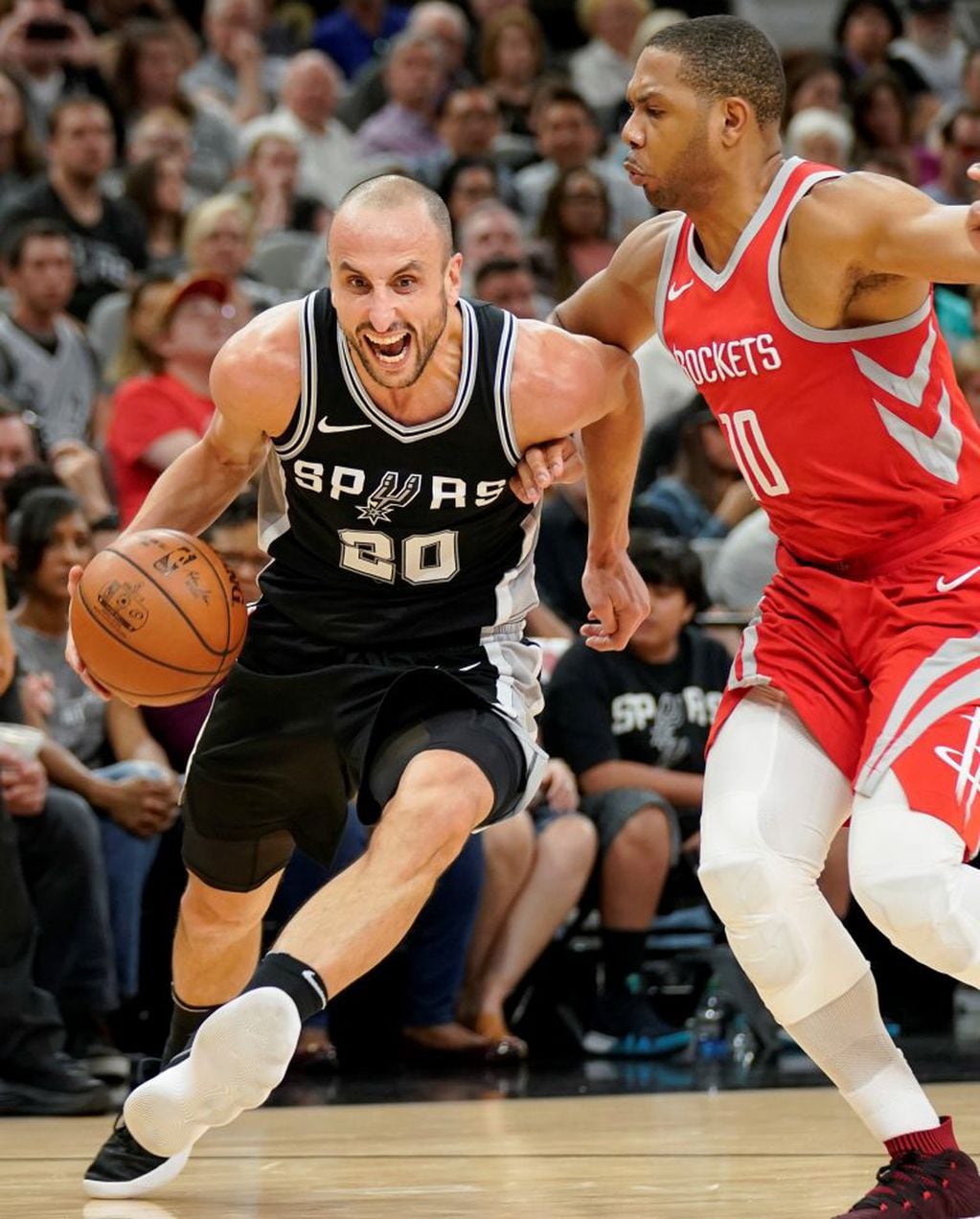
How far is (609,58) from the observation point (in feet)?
40.9

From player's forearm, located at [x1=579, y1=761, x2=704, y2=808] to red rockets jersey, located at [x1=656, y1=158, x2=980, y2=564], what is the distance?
2.92 meters

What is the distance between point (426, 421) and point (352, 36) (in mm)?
9704

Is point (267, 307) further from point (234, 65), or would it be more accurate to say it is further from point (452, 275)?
point (452, 275)

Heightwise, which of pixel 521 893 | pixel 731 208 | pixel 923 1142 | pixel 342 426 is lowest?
pixel 521 893

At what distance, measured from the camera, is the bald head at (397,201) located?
3619mm

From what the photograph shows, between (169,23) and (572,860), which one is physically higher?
(169,23)

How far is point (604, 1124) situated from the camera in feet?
15.8

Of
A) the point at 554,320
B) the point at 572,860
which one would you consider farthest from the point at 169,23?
the point at 554,320

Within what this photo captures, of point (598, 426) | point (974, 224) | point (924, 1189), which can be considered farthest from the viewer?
point (598, 426)

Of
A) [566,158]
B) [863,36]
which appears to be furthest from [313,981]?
[863,36]

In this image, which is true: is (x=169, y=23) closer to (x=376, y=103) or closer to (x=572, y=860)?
(x=376, y=103)

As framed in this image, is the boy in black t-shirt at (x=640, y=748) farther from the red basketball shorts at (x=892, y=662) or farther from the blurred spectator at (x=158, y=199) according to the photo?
the blurred spectator at (x=158, y=199)

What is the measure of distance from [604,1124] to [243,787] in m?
1.45

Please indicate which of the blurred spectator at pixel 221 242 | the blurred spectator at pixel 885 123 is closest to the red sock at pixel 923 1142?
the blurred spectator at pixel 221 242
